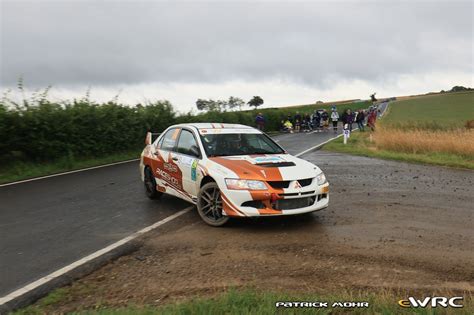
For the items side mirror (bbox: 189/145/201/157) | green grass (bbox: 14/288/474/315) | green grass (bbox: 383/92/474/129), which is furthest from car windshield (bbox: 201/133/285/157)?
green grass (bbox: 383/92/474/129)

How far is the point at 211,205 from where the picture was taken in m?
6.43

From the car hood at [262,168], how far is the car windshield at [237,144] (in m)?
0.30

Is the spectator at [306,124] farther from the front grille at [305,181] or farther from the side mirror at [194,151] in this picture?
the front grille at [305,181]

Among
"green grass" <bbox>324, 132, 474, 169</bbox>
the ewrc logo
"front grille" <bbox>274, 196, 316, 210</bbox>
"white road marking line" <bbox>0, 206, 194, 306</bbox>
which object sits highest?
"front grille" <bbox>274, 196, 316, 210</bbox>

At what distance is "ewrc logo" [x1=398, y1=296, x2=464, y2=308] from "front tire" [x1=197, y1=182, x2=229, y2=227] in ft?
10.0

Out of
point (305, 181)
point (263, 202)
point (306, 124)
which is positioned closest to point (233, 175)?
point (263, 202)

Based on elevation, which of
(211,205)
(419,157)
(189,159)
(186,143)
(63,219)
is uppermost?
(186,143)

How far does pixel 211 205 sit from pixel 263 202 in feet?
3.02

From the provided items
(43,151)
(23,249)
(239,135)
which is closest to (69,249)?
(23,249)

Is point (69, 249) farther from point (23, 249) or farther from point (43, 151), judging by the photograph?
point (43, 151)

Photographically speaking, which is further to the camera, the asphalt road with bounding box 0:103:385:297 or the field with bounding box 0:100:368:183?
the field with bounding box 0:100:368:183

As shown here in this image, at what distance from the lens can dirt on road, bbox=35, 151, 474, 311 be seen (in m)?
4.20

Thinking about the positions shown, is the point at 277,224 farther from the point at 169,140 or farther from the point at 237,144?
the point at 169,140

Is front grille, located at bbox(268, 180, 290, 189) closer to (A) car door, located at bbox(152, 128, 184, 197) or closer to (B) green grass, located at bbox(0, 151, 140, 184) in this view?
(A) car door, located at bbox(152, 128, 184, 197)
